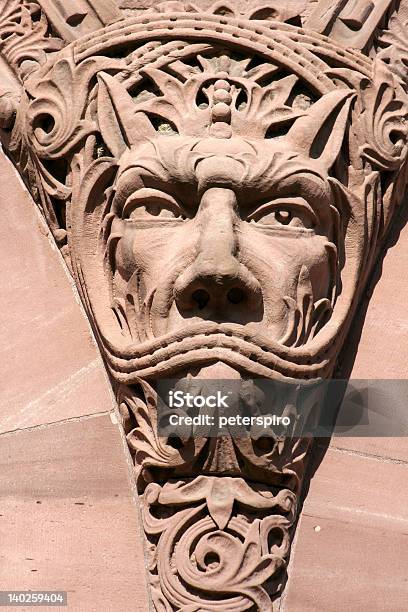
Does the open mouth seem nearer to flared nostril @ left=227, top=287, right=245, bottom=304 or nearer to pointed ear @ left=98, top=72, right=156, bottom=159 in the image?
flared nostril @ left=227, top=287, right=245, bottom=304

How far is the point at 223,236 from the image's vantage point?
4.10 metres

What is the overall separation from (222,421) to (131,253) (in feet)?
1.95

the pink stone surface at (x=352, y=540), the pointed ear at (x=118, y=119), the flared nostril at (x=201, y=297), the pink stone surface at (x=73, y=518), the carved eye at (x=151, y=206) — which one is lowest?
the pink stone surface at (x=352, y=540)

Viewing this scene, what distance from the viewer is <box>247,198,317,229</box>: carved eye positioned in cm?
425

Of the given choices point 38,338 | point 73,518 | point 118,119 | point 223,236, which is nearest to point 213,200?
point 223,236

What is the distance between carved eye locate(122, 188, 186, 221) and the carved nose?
0.47ft

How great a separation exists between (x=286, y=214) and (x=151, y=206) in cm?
41

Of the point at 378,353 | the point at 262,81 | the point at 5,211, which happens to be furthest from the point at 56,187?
the point at 378,353

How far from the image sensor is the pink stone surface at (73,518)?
4.05m

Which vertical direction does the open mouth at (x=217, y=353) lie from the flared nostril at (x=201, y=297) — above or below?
below

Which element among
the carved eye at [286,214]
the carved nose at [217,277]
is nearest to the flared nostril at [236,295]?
the carved nose at [217,277]

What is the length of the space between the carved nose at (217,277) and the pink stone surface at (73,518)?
49cm

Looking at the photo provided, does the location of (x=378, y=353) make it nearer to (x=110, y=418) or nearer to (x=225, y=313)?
(x=225, y=313)

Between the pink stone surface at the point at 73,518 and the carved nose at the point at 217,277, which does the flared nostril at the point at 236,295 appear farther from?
the pink stone surface at the point at 73,518
